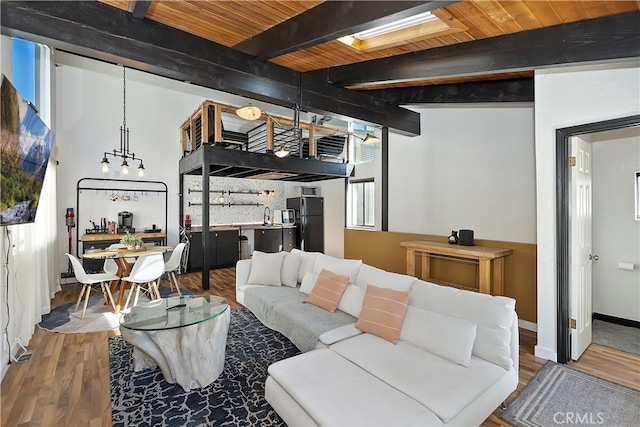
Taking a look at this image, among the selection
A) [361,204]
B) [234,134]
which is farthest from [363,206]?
[234,134]

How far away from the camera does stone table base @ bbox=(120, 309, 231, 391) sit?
2.52 m

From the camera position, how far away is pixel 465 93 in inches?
165

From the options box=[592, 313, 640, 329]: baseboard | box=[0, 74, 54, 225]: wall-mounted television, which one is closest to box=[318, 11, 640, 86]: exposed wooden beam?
box=[0, 74, 54, 225]: wall-mounted television

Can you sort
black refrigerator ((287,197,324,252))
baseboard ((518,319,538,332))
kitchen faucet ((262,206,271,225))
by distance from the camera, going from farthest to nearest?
kitchen faucet ((262,206,271,225)) → black refrigerator ((287,197,324,252)) → baseboard ((518,319,538,332))

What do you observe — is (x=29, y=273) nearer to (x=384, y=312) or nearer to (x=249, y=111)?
(x=249, y=111)

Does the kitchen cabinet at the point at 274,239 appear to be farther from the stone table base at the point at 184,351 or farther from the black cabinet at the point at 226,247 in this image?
the stone table base at the point at 184,351

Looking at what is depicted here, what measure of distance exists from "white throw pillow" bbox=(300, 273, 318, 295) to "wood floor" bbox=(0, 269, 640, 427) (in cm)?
206

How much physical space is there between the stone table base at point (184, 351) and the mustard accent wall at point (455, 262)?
11.5 ft

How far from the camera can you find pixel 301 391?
73.3 inches

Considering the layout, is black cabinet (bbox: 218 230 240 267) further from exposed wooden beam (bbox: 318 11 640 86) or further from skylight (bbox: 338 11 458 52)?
skylight (bbox: 338 11 458 52)

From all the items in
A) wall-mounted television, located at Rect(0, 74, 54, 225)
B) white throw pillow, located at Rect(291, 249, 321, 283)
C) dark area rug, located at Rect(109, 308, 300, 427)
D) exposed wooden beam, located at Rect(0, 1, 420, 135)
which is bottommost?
dark area rug, located at Rect(109, 308, 300, 427)

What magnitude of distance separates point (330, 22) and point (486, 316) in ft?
8.33

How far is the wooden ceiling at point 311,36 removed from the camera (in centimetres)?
225

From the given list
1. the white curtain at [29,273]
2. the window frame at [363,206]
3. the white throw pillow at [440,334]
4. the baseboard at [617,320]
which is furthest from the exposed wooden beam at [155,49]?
the baseboard at [617,320]
